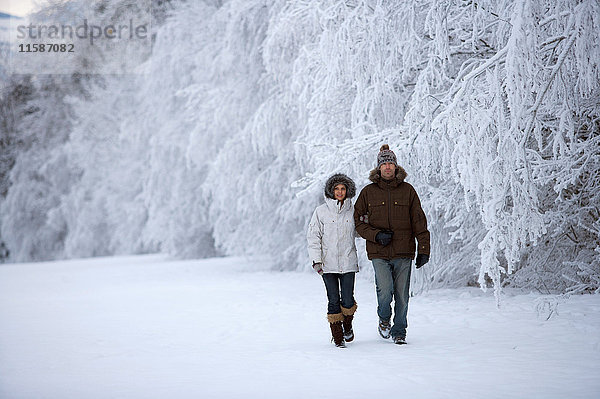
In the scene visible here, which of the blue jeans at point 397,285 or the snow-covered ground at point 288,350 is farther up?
the blue jeans at point 397,285

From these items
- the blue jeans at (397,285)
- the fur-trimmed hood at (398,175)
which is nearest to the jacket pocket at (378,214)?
the fur-trimmed hood at (398,175)

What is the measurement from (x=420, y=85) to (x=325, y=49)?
1.87m

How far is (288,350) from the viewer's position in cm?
602

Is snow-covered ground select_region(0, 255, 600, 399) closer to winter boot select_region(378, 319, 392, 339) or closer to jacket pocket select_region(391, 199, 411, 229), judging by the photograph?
winter boot select_region(378, 319, 392, 339)

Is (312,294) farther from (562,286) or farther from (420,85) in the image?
(420,85)

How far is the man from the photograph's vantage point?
231 inches

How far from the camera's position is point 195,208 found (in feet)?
71.3

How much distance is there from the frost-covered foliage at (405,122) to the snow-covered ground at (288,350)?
669 mm

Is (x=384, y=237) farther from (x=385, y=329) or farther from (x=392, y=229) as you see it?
(x=385, y=329)

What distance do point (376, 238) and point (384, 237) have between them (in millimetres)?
71

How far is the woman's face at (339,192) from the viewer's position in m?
6.09

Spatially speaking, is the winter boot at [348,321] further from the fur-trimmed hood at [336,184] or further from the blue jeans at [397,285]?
the fur-trimmed hood at [336,184]

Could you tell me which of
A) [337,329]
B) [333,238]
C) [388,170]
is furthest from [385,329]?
[388,170]

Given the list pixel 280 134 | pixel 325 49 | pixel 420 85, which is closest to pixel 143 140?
pixel 280 134
